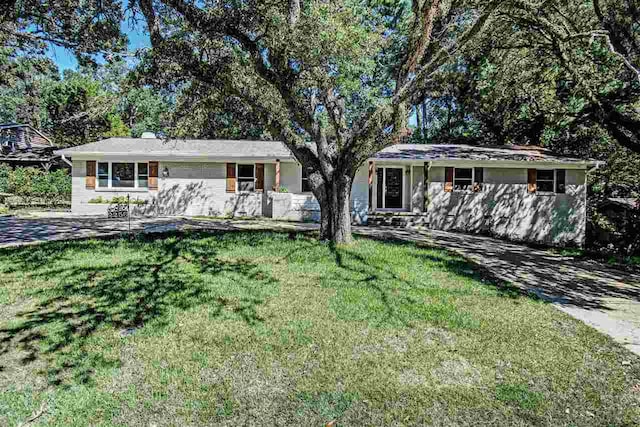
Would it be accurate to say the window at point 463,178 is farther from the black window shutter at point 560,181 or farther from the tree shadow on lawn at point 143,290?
the tree shadow on lawn at point 143,290

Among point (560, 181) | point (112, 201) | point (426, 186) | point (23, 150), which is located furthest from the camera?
point (23, 150)

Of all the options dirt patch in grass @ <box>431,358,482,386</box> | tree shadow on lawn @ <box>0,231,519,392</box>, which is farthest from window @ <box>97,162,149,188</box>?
dirt patch in grass @ <box>431,358,482,386</box>

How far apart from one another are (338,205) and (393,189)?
8.60m

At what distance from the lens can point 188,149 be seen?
1631cm

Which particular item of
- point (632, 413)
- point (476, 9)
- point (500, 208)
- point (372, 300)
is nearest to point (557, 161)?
point (500, 208)

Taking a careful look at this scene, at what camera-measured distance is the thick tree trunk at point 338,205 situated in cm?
845

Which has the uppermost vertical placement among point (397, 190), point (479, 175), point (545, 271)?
point (479, 175)

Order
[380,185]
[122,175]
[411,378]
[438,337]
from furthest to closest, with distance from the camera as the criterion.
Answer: [380,185]
[122,175]
[438,337]
[411,378]

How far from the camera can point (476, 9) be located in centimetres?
729

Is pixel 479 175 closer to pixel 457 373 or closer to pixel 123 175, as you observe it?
pixel 457 373

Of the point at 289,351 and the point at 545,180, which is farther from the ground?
the point at 545,180

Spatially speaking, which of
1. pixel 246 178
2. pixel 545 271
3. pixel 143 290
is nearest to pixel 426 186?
pixel 246 178

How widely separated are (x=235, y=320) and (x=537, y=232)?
13.3 metres

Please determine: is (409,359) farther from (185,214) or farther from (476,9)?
(185,214)
